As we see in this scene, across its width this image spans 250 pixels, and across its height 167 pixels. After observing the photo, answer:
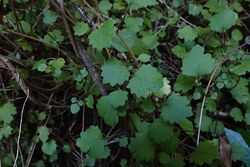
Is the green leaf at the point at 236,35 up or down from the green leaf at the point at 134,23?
down

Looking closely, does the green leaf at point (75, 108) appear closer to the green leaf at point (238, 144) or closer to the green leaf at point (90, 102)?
the green leaf at point (90, 102)

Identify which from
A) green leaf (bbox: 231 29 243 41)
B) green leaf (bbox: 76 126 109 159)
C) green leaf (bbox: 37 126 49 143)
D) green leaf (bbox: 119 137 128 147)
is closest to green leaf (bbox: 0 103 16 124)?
green leaf (bbox: 37 126 49 143)

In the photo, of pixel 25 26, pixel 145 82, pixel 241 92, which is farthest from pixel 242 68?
pixel 25 26

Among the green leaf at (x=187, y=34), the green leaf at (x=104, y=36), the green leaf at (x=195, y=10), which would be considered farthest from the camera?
the green leaf at (x=195, y=10)

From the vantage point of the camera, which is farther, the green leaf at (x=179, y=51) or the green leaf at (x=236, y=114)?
the green leaf at (x=179, y=51)

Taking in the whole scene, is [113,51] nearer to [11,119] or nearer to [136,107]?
[136,107]

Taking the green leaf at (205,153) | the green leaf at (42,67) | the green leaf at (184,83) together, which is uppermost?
the green leaf at (42,67)

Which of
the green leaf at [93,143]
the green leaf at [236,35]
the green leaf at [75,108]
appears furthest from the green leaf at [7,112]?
the green leaf at [236,35]

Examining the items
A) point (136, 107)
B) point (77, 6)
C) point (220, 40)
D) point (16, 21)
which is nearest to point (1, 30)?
point (16, 21)
